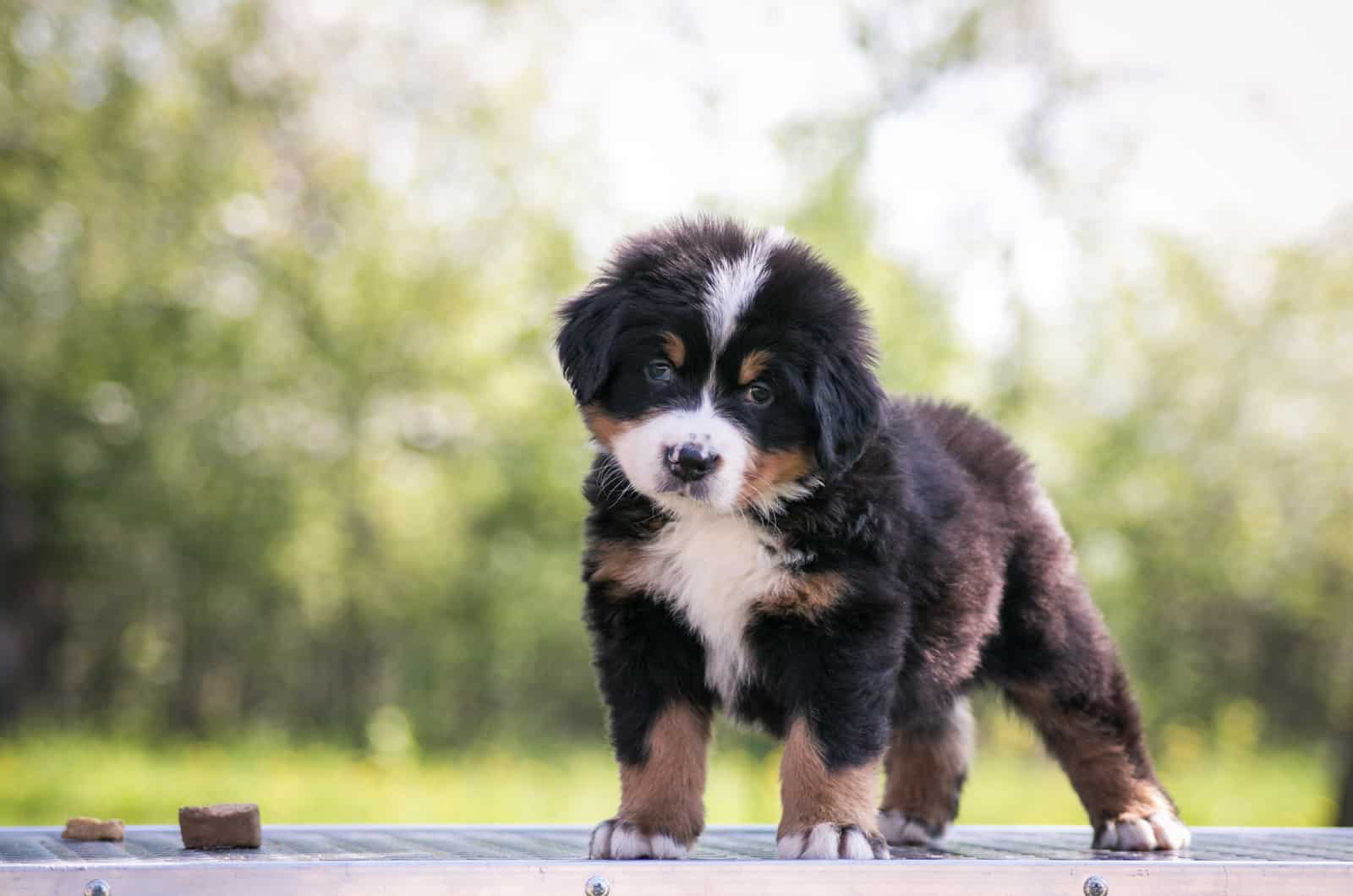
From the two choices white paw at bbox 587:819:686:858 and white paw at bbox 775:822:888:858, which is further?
white paw at bbox 587:819:686:858

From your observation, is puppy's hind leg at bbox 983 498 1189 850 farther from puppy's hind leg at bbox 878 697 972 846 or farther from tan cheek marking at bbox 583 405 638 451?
tan cheek marking at bbox 583 405 638 451

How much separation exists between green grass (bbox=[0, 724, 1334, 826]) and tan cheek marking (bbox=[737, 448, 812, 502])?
684 centimetres

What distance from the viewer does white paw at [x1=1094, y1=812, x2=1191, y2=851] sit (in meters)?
4.08

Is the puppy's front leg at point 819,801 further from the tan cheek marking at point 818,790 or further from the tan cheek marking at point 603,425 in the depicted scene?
the tan cheek marking at point 603,425

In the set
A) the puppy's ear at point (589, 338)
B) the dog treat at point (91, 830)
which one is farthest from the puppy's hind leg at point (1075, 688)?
the dog treat at point (91, 830)

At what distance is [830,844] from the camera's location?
329 centimetres

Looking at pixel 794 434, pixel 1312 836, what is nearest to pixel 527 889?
pixel 794 434

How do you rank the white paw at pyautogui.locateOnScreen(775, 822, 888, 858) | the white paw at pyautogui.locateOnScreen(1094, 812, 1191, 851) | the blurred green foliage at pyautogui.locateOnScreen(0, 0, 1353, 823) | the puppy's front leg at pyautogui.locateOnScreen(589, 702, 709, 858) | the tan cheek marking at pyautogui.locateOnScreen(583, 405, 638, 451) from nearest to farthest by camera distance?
the white paw at pyautogui.locateOnScreen(775, 822, 888, 858) → the puppy's front leg at pyautogui.locateOnScreen(589, 702, 709, 858) → the tan cheek marking at pyautogui.locateOnScreen(583, 405, 638, 451) → the white paw at pyautogui.locateOnScreen(1094, 812, 1191, 851) → the blurred green foliage at pyautogui.locateOnScreen(0, 0, 1353, 823)

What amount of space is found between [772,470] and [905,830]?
60.5 inches

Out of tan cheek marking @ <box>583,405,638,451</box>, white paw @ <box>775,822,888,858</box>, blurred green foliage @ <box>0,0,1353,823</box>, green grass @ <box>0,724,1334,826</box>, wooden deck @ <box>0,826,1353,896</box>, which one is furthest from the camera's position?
blurred green foliage @ <box>0,0,1353,823</box>

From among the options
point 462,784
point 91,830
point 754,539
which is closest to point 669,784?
point 754,539

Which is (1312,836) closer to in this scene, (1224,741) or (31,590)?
(1224,741)

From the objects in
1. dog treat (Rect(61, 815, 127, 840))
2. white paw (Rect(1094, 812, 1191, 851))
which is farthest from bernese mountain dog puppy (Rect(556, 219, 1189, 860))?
dog treat (Rect(61, 815, 127, 840))

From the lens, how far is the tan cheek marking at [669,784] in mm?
3533
